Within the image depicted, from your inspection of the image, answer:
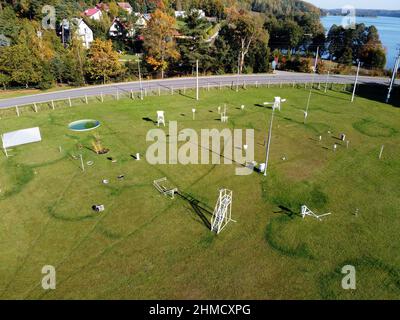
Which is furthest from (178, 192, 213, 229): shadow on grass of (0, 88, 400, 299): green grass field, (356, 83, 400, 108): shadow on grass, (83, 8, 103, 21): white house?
(83, 8, 103, 21): white house

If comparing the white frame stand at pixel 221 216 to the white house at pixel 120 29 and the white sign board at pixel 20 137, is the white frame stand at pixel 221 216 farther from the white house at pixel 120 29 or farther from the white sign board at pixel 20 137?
the white house at pixel 120 29

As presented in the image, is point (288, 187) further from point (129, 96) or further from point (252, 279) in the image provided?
point (129, 96)

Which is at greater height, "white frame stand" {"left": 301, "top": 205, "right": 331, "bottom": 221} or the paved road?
the paved road

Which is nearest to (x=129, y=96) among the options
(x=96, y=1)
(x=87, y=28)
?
(x=87, y=28)

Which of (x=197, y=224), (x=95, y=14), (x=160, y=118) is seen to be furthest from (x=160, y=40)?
(x=95, y=14)

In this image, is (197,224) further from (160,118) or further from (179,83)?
(179,83)

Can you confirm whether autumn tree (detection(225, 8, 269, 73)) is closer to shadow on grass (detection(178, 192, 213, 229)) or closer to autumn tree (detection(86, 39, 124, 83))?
autumn tree (detection(86, 39, 124, 83))
